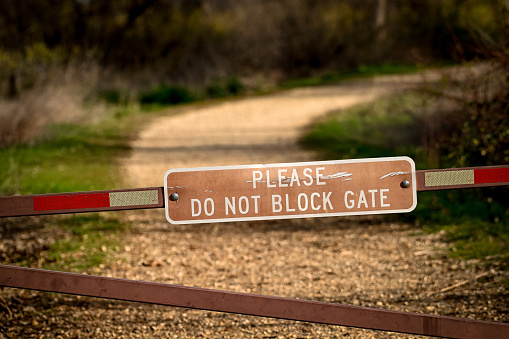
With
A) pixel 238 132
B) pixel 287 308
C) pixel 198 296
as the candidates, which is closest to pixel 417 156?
pixel 238 132

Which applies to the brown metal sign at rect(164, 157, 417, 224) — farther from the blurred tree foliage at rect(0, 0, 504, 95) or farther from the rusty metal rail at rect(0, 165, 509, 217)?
the blurred tree foliage at rect(0, 0, 504, 95)

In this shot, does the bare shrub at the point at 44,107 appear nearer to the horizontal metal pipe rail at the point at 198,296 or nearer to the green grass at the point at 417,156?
the green grass at the point at 417,156

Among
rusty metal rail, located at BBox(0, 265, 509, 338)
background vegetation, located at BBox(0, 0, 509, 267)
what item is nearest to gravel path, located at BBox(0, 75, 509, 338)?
background vegetation, located at BBox(0, 0, 509, 267)

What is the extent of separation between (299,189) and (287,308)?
0.57m

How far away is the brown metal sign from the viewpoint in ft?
9.60

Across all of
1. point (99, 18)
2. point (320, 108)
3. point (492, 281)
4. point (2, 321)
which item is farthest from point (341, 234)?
point (99, 18)

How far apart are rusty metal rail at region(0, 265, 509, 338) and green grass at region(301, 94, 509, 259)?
103 inches

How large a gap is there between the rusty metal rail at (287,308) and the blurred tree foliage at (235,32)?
50.9 ft

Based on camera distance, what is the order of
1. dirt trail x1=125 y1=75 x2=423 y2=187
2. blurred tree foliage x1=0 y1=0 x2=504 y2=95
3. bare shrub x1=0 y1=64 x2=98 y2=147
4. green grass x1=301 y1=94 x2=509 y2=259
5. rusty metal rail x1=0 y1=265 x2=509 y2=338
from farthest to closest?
blurred tree foliage x1=0 y1=0 x2=504 y2=95, bare shrub x1=0 y1=64 x2=98 y2=147, dirt trail x1=125 y1=75 x2=423 y2=187, green grass x1=301 y1=94 x2=509 y2=259, rusty metal rail x1=0 y1=265 x2=509 y2=338

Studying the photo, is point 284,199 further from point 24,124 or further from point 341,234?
point 24,124

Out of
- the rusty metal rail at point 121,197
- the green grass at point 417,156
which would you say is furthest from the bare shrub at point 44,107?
the rusty metal rail at point 121,197

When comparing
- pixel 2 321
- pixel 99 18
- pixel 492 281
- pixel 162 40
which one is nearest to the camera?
pixel 2 321

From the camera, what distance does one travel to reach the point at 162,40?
23.4 meters

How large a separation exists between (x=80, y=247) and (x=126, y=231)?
66cm
